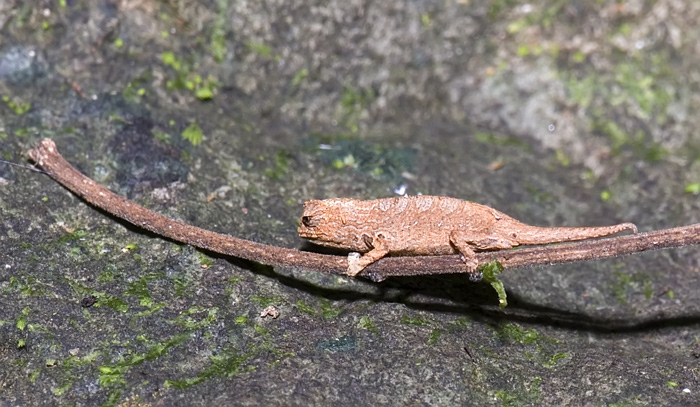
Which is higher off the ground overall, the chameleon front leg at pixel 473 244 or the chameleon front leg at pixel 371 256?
the chameleon front leg at pixel 473 244

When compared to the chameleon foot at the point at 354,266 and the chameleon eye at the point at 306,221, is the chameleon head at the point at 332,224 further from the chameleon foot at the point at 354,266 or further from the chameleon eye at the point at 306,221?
the chameleon foot at the point at 354,266

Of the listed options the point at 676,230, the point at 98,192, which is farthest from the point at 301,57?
the point at 676,230

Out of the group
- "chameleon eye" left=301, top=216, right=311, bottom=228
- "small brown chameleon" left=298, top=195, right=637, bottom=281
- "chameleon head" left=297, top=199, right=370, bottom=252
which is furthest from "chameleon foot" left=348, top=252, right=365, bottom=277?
"chameleon eye" left=301, top=216, right=311, bottom=228

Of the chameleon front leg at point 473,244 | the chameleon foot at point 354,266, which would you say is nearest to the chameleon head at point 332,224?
the chameleon foot at point 354,266

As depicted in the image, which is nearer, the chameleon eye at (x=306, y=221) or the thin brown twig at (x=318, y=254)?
the thin brown twig at (x=318, y=254)

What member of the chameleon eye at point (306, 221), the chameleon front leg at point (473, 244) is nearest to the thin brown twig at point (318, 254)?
the chameleon front leg at point (473, 244)

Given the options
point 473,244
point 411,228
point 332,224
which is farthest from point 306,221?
point 473,244
